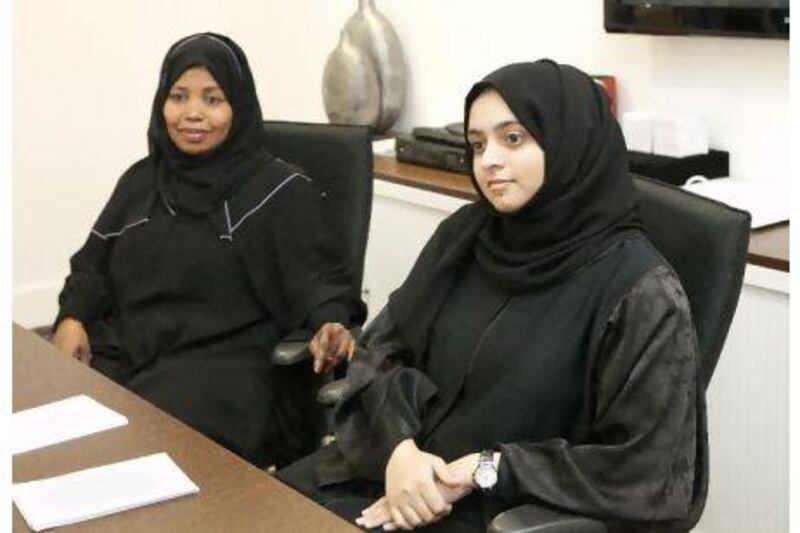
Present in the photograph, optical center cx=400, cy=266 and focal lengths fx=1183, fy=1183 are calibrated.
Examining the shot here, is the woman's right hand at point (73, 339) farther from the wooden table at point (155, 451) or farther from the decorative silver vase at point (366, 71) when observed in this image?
the decorative silver vase at point (366, 71)

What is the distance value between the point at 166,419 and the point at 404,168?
1.72 metres

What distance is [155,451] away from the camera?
1.61m

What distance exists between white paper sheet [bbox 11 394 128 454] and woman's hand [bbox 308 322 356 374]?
54cm

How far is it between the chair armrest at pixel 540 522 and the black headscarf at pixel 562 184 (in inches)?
13.8

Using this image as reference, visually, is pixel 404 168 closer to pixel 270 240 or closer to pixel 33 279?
pixel 270 240

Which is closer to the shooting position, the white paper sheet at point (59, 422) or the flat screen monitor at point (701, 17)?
the white paper sheet at point (59, 422)

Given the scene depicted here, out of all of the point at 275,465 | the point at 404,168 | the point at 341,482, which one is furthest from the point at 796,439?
the point at 404,168

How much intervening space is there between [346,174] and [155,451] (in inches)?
38.8

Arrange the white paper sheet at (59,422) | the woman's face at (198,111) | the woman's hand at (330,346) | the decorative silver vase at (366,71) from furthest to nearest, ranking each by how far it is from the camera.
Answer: the decorative silver vase at (366,71), the woman's face at (198,111), the woman's hand at (330,346), the white paper sheet at (59,422)

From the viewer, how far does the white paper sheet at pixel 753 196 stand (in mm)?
2477

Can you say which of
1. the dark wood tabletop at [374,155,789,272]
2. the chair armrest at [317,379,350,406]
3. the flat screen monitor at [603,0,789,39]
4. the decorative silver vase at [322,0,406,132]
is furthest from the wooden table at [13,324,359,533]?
the decorative silver vase at [322,0,406,132]

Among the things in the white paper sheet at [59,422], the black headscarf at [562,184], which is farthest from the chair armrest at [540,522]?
the white paper sheet at [59,422]

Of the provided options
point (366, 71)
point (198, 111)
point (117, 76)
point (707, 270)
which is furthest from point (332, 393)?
point (117, 76)

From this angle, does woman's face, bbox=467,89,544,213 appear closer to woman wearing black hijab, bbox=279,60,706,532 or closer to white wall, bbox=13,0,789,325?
woman wearing black hijab, bbox=279,60,706,532
